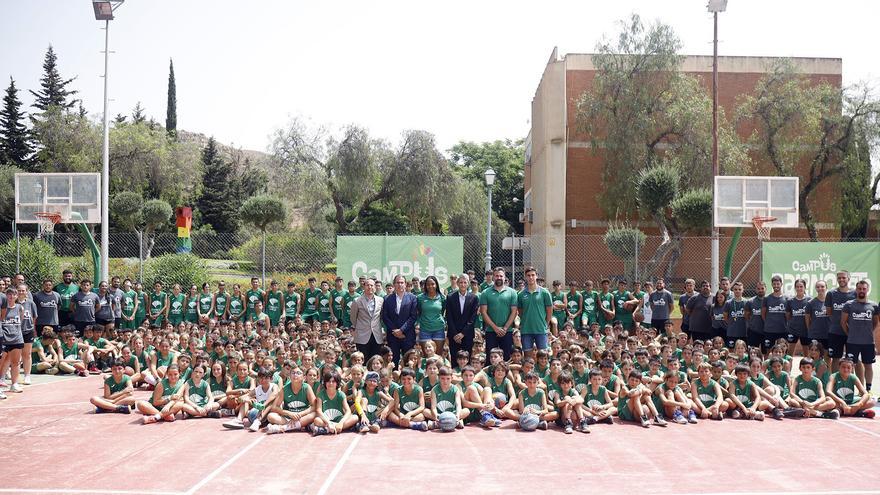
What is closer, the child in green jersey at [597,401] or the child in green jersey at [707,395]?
Answer: the child in green jersey at [597,401]

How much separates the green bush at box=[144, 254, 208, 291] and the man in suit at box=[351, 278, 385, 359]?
9.82 metres

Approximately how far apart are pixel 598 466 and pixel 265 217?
2058 centimetres

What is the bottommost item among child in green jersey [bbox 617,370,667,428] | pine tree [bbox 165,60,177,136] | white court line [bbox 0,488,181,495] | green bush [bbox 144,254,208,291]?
white court line [bbox 0,488,181,495]

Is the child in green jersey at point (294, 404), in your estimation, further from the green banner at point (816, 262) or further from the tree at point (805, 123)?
the tree at point (805, 123)

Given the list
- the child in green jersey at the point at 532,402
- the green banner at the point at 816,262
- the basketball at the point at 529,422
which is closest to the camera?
the basketball at the point at 529,422

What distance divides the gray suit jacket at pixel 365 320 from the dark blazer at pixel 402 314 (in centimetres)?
33

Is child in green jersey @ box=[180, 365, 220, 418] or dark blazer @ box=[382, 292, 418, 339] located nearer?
child in green jersey @ box=[180, 365, 220, 418]

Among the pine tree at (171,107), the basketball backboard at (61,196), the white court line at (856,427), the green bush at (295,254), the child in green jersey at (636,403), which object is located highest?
the pine tree at (171,107)

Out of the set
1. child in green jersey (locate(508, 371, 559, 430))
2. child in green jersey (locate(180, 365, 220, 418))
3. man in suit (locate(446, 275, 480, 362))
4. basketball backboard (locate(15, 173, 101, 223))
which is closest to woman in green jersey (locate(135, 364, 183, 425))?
child in green jersey (locate(180, 365, 220, 418))

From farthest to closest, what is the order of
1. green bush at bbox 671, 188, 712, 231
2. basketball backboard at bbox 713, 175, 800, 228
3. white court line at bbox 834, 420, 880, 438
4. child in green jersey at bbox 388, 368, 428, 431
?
green bush at bbox 671, 188, 712, 231
basketball backboard at bbox 713, 175, 800, 228
child in green jersey at bbox 388, 368, 428, 431
white court line at bbox 834, 420, 880, 438

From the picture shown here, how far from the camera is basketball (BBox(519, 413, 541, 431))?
9.27 meters

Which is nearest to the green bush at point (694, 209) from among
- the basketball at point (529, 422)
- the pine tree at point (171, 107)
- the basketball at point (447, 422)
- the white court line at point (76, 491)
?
the basketball at point (529, 422)

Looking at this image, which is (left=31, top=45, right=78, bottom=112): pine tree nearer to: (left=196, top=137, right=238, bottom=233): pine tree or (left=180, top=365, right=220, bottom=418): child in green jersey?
(left=196, top=137, right=238, bottom=233): pine tree

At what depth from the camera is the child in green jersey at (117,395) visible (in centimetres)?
1021
